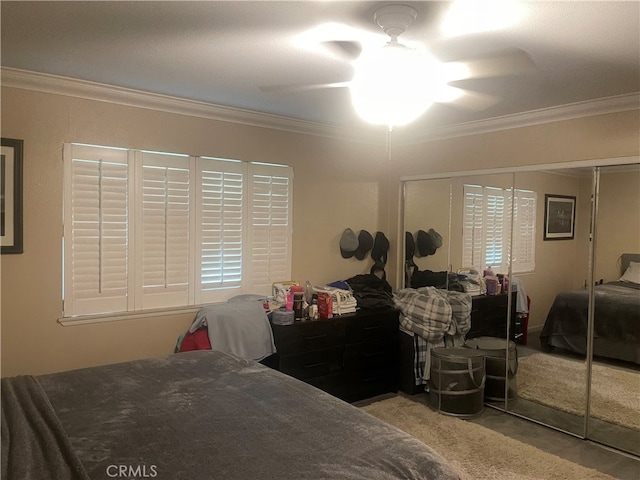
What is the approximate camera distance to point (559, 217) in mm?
3670

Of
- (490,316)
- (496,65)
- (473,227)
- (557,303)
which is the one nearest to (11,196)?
(496,65)

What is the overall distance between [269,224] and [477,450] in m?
2.35

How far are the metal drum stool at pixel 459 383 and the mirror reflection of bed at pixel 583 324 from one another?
1.19 ft

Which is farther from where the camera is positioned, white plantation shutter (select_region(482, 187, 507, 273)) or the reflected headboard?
white plantation shutter (select_region(482, 187, 507, 273))

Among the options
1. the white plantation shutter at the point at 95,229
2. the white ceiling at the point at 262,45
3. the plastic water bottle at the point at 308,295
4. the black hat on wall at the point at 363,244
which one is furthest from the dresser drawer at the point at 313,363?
the white ceiling at the point at 262,45

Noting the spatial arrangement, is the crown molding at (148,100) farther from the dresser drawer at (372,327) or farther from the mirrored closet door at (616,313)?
the mirrored closet door at (616,313)

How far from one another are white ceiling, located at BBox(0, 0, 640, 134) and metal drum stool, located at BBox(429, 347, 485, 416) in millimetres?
2021

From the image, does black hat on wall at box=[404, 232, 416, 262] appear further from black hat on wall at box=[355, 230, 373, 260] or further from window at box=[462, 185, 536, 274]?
window at box=[462, 185, 536, 274]

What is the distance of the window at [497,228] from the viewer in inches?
153

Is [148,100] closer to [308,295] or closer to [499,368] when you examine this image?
[308,295]

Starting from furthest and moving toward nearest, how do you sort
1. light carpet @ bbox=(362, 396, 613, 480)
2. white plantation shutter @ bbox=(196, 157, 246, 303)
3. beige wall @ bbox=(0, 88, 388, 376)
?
white plantation shutter @ bbox=(196, 157, 246, 303)
beige wall @ bbox=(0, 88, 388, 376)
light carpet @ bbox=(362, 396, 613, 480)

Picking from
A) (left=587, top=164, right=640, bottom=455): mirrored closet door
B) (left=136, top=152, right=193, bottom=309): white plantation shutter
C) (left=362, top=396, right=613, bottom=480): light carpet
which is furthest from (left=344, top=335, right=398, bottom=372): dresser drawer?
(left=587, top=164, right=640, bottom=455): mirrored closet door

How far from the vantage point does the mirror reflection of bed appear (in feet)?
11.0

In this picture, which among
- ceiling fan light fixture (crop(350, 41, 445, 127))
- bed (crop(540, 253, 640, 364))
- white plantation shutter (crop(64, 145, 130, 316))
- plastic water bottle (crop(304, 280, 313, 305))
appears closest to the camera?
ceiling fan light fixture (crop(350, 41, 445, 127))
